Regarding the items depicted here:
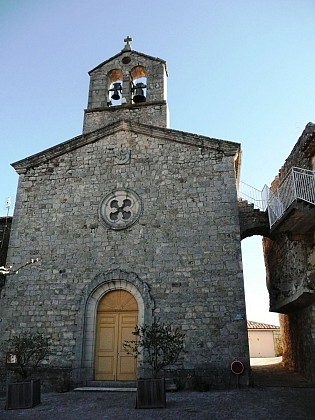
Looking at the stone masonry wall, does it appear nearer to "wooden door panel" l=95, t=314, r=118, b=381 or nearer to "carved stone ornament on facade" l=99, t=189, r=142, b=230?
"carved stone ornament on facade" l=99, t=189, r=142, b=230

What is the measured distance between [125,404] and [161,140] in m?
8.13

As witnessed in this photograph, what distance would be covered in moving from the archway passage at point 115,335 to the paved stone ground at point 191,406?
1.18 m

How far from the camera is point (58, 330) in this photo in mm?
10398

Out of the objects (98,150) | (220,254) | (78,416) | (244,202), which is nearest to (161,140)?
(98,150)

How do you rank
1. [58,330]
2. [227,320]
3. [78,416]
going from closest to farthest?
[78,416]
[227,320]
[58,330]

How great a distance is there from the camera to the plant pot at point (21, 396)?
7.62m

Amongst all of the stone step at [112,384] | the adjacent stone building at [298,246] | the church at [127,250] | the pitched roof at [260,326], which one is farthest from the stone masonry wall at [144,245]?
the pitched roof at [260,326]

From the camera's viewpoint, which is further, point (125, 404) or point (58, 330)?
point (58, 330)

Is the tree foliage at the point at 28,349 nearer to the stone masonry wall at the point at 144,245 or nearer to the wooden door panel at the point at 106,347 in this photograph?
the stone masonry wall at the point at 144,245

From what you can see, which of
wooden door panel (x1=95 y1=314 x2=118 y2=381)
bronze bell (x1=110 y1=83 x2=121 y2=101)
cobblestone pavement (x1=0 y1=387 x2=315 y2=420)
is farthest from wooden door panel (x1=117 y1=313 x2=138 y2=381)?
bronze bell (x1=110 y1=83 x2=121 y2=101)

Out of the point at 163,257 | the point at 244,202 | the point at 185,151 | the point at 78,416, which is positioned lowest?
the point at 78,416

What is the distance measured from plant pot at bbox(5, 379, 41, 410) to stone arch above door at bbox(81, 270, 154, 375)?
2316mm

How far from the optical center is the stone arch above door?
10.2 metres

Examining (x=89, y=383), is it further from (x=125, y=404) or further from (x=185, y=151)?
(x=185, y=151)
